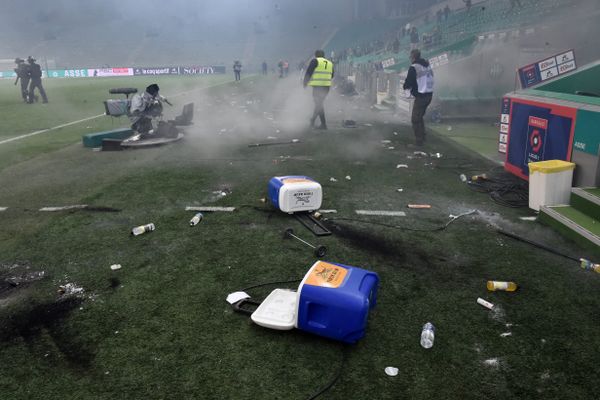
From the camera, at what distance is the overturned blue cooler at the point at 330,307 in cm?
291

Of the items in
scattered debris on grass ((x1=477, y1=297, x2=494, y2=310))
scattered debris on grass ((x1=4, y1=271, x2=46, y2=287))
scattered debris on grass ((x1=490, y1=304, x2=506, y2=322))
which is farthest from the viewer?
scattered debris on grass ((x1=4, y1=271, x2=46, y2=287))

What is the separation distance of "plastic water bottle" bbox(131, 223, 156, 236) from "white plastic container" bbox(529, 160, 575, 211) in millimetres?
4629

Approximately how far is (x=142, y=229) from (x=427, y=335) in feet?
10.7

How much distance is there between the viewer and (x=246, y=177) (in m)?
7.35

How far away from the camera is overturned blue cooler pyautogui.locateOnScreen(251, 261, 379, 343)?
291cm

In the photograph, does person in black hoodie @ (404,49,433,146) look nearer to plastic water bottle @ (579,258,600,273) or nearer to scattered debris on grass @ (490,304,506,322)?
plastic water bottle @ (579,258,600,273)

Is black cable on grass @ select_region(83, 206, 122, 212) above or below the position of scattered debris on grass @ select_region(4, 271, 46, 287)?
above

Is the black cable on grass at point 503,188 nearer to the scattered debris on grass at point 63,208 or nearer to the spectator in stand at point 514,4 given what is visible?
the scattered debris on grass at point 63,208

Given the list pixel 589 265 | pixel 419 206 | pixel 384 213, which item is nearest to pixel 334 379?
pixel 589 265

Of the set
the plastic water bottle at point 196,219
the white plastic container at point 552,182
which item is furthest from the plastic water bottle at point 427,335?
the white plastic container at point 552,182

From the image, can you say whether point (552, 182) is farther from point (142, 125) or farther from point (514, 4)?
point (514, 4)

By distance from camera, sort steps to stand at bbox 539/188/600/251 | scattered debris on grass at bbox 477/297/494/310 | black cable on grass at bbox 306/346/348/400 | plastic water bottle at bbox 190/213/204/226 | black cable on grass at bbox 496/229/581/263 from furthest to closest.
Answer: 1. plastic water bottle at bbox 190/213/204/226
2. steps to stand at bbox 539/188/600/251
3. black cable on grass at bbox 496/229/581/263
4. scattered debris on grass at bbox 477/297/494/310
5. black cable on grass at bbox 306/346/348/400

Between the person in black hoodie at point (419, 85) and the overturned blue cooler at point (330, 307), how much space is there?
7.35m

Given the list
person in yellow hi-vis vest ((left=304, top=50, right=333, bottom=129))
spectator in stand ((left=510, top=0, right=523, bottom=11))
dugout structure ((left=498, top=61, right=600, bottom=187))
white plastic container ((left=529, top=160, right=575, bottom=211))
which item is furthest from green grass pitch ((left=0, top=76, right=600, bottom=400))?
spectator in stand ((left=510, top=0, right=523, bottom=11))
